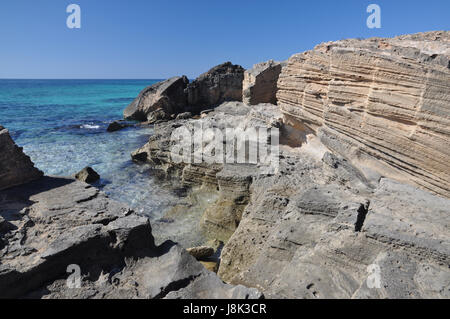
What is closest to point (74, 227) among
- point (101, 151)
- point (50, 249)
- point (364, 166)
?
point (50, 249)

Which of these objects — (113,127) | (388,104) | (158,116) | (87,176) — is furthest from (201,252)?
(158,116)

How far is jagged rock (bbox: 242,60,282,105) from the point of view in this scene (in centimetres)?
1303

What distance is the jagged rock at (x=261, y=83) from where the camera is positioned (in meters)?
13.0

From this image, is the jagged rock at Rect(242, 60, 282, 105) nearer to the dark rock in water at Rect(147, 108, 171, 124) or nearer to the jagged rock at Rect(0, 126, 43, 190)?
the jagged rock at Rect(0, 126, 43, 190)

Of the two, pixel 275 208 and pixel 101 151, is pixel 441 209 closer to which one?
pixel 275 208

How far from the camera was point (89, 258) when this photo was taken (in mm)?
3576

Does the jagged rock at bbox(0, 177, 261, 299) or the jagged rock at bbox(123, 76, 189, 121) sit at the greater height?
the jagged rock at bbox(123, 76, 189, 121)

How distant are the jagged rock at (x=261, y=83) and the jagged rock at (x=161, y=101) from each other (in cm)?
1180

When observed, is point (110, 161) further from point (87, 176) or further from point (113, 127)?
point (113, 127)

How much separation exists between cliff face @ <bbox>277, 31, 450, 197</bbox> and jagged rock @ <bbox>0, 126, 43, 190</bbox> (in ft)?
19.2

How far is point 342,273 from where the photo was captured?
3400 mm

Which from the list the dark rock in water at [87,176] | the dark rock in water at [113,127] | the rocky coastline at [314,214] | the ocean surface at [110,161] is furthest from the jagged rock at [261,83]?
the dark rock in water at [113,127]

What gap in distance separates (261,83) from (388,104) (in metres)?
8.92

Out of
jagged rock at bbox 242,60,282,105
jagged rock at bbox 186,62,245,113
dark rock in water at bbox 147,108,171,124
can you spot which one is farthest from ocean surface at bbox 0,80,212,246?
jagged rock at bbox 186,62,245,113
